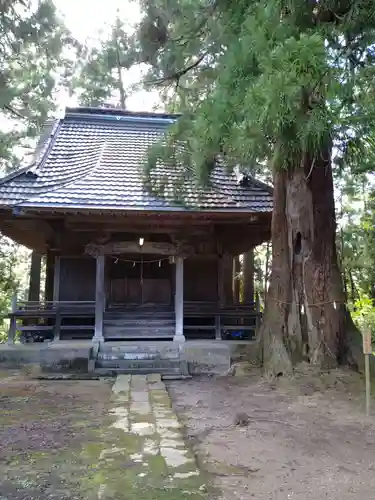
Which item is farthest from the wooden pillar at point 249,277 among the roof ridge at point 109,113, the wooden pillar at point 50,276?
the wooden pillar at point 50,276

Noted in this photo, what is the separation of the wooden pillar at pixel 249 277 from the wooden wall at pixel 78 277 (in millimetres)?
4339

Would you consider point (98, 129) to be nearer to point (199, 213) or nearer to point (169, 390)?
point (199, 213)

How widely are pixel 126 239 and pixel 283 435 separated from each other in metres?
6.23

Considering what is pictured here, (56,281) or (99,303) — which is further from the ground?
(56,281)

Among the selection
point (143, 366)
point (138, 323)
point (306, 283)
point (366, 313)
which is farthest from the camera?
point (366, 313)

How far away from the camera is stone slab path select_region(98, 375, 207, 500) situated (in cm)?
306

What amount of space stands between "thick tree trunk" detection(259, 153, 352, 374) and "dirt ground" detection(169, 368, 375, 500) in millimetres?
435

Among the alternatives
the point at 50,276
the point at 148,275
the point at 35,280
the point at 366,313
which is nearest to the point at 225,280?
the point at 148,275

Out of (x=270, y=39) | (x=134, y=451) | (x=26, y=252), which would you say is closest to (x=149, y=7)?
(x=270, y=39)

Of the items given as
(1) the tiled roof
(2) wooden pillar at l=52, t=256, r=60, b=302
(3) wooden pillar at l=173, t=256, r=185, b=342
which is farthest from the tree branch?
(2) wooden pillar at l=52, t=256, r=60, b=302

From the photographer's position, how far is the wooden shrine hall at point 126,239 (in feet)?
29.2

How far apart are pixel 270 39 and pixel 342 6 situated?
1137 mm

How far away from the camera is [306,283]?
24.2 ft

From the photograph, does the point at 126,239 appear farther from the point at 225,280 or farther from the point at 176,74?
the point at 176,74
